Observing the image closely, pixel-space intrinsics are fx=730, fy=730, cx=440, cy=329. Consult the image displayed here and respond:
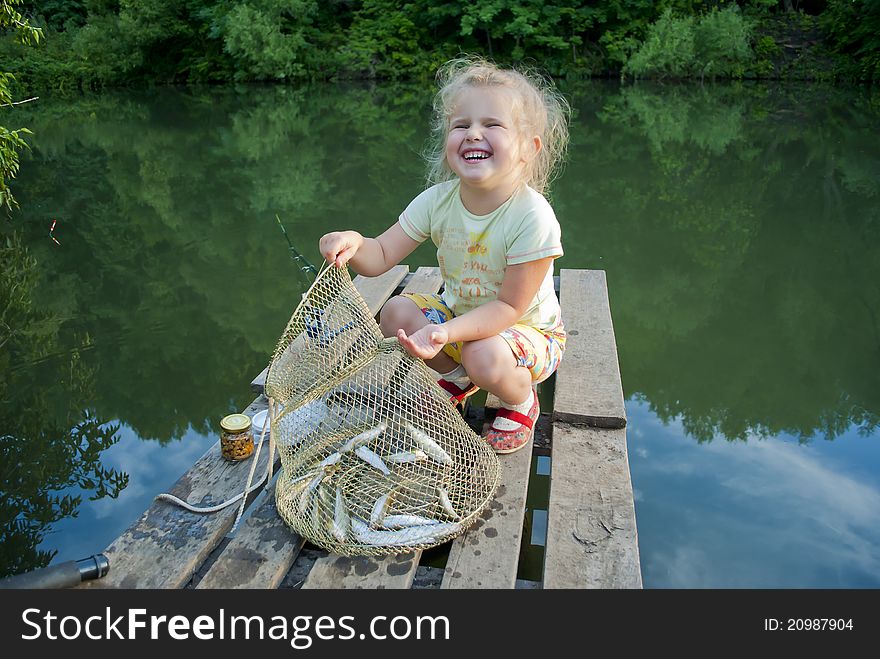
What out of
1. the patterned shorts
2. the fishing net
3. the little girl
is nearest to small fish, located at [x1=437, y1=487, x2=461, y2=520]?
the fishing net

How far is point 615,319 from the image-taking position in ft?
11.3

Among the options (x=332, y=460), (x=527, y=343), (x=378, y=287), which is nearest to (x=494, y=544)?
(x=332, y=460)

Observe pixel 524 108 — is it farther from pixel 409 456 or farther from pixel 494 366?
pixel 409 456

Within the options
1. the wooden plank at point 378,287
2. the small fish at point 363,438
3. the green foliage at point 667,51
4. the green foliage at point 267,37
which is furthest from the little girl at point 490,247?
the green foliage at point 267,37

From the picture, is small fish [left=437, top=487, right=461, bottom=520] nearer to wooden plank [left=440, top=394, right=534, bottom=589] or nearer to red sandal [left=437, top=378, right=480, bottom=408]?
wooden plank [left=440, top=394, right=534, bottom=589]

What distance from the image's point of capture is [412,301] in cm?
221

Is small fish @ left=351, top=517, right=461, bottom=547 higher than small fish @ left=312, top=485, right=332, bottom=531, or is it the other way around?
small fish @ left=312, top=485, right=332, bottom=531

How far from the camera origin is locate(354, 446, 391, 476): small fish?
5.96ft

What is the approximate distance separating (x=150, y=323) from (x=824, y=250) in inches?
152

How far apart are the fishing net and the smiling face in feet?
1.48

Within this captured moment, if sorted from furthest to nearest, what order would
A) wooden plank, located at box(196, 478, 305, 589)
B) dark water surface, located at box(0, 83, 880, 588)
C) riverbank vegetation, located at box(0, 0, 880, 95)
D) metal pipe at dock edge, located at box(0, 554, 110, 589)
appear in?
riverbank vegetation, located at box(0, 0, 880, 95) → dark water surface, located at box(0, 83, 880, 588) → wooden plank, located at box(196, 478, 305, 589) → metal pipe at dock edge, located at box(0, 554, 110, 589)

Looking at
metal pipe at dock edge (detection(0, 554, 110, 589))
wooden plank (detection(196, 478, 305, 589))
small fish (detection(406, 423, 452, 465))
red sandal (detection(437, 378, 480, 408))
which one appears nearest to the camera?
metal pipe at dock edge (detection(0, 554, 110, 589))

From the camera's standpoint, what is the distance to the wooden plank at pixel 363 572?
5.09 ft
